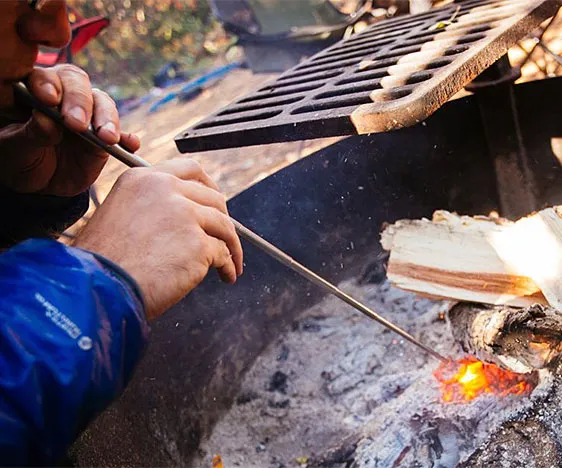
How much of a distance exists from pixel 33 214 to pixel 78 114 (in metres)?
0.53

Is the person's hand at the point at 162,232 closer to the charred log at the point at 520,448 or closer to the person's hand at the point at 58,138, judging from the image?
the person's hand at the point at 58,138

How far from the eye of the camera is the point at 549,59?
11.0 ft

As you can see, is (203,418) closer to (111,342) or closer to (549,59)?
(111,342)

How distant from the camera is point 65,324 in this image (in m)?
0.83

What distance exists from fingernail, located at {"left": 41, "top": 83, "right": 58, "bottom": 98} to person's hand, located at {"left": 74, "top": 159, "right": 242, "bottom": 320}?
0.26m

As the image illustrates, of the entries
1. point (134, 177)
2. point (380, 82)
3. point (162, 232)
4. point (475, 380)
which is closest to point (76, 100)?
point (134, 177)

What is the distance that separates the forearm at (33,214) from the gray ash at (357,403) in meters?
1.22

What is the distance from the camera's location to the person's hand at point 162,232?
982mm

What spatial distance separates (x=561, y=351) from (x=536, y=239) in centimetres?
47

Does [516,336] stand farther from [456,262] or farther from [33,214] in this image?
[33,214]

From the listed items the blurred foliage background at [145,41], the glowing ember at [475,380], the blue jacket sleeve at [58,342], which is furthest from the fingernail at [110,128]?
the blurred foliage background at [145,41]

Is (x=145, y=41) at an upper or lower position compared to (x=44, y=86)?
lower

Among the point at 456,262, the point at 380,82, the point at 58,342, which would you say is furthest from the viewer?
the point at 456,262

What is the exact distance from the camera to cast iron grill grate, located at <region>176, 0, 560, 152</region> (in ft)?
5.08
